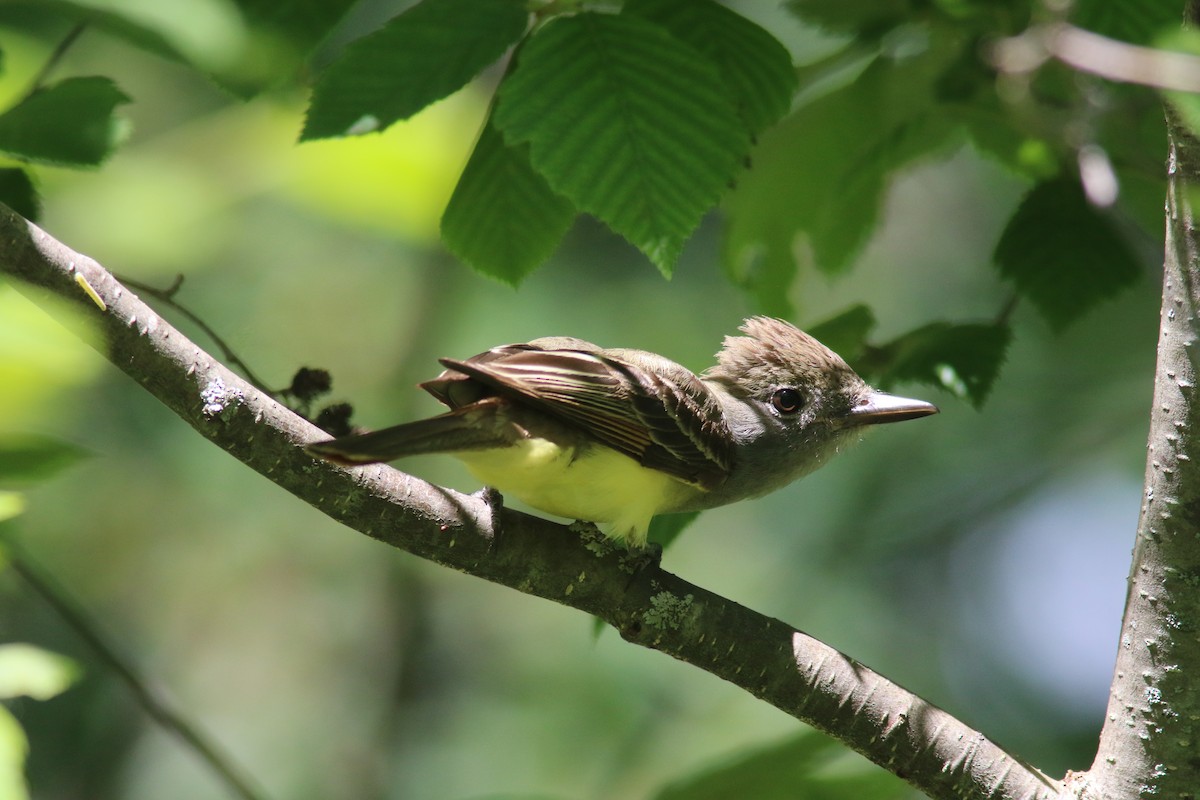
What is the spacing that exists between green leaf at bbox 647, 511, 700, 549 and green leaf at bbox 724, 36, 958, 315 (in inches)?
32.2

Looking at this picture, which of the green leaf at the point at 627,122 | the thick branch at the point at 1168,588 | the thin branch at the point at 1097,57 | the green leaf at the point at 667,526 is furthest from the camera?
the green leaf at the point at 667,526

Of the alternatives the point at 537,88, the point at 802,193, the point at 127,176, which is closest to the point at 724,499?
the point at 802,193

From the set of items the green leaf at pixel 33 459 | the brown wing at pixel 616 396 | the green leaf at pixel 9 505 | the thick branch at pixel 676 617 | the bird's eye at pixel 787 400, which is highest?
the bird's eye at pixel 787 400

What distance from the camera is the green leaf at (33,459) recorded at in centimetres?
255

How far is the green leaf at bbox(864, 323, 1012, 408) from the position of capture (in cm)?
316

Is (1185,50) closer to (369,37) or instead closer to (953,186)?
(369,37)

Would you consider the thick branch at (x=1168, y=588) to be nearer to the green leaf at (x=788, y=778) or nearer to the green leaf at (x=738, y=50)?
the green leaf at (x=788, y=778)

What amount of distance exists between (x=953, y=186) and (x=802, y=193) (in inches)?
285

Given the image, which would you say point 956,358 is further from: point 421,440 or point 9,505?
point 9,505

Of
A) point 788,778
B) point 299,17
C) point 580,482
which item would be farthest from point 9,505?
point 788,778

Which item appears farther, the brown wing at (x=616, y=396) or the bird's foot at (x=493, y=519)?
the brown wing at (x=616, y=396)

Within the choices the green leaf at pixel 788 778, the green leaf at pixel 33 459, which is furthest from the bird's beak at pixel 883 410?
the green leaf at pixel 33 459

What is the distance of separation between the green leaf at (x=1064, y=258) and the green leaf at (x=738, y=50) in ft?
3.28

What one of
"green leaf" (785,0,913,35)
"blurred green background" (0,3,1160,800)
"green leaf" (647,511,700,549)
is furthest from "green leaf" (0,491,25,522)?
"blurred green background" (0,3,1160,800)
